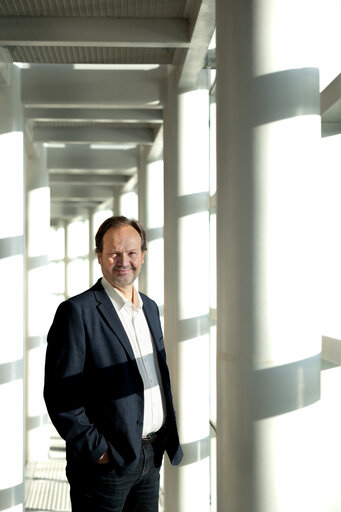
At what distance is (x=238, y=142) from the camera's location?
247 centimetres

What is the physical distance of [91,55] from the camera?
210 inches

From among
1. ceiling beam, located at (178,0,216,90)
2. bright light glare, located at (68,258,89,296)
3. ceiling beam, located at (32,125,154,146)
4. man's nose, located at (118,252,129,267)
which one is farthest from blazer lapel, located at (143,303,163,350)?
bright light glare, located at (68,258,89,296)

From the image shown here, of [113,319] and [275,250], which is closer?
[275,250]

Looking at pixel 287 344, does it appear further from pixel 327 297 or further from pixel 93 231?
pixel 93 231

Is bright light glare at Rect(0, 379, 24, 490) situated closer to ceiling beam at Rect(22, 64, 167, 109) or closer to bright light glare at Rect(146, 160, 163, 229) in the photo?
ceiling beam at Rect(22, 64, 167, 109)

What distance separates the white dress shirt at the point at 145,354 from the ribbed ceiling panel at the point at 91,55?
262 centimetres

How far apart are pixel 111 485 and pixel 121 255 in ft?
3.10

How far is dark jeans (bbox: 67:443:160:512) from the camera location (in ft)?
9.74

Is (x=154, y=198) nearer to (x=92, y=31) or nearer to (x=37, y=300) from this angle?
(x=37, y=300)

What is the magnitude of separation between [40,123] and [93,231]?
976 cm

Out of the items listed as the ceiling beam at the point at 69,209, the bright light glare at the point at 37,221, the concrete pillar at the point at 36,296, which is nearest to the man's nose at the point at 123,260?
the concrete pillar at the point at 36,296

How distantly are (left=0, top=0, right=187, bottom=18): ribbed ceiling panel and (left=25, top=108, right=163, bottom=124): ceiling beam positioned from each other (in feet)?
8.03

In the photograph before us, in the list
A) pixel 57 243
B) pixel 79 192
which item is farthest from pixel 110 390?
pixel 57 243

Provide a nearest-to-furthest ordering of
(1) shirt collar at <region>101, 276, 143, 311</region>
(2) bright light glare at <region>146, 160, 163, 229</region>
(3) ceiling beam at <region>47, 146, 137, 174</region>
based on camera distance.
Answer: (1) shirt collar at <region>101, 276, 143, 311</region>
(2) bright light glare at <region>146, 160, 163, 229</region>
(3) ceiling beam at <region>47, 146, 137, 174</region>
